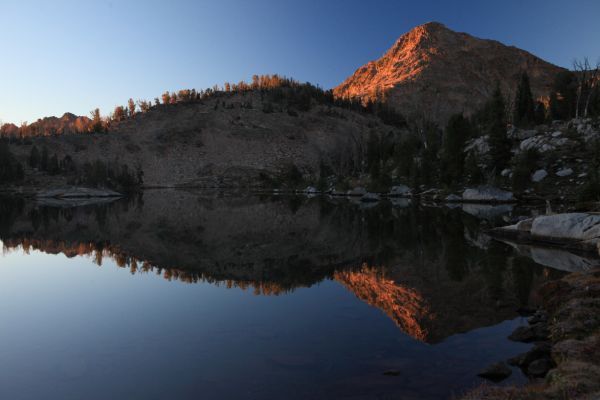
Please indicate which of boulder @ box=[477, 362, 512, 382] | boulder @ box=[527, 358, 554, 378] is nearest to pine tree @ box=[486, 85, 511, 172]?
boulder @ box=[527, 358, 554, 378]

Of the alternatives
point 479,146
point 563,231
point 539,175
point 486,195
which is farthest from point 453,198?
point 563,231

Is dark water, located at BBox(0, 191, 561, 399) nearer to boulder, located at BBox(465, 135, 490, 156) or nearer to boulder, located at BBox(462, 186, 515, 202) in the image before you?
boulder, located at BBox(462, 186, 515, 202)

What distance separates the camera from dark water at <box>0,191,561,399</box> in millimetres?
9000

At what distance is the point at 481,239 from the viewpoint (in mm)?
27922

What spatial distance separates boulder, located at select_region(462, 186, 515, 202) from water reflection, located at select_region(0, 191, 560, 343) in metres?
21.9

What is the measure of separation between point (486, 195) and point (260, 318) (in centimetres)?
5817

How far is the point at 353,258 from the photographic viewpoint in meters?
23.8

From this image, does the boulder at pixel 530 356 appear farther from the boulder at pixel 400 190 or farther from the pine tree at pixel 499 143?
the boulder at pixel 400 190

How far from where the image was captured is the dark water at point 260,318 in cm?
900

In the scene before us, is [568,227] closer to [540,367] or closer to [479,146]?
[540,367]

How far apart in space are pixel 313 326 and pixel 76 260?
17850 millimetres

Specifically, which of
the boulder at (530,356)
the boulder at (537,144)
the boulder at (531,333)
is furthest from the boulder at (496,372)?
the boulder at (537,144)

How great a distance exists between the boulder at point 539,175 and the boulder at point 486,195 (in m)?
4.36

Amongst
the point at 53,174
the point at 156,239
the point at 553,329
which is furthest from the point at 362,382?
the point at 53,174
